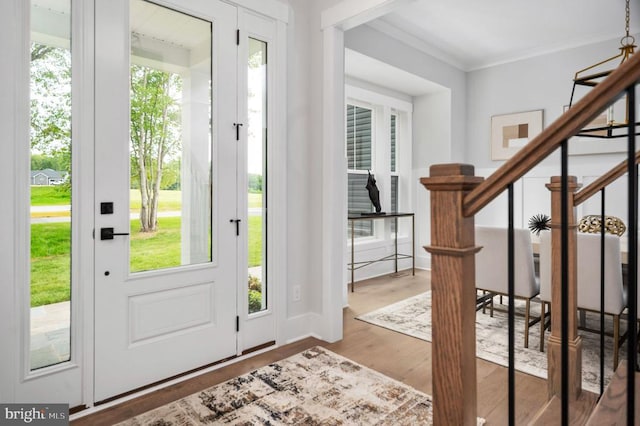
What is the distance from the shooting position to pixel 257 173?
2801 mm

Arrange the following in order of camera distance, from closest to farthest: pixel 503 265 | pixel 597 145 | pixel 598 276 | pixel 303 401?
pixel 303 401 < pixel 598 276 < pixel 503 265 < pixel 597 145

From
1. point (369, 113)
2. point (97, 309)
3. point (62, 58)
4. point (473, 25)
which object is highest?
point (473, 25)

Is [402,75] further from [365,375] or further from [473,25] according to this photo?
[365,375]

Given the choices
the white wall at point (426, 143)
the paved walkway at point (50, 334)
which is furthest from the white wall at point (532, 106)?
the paved walkway at point (50, 334)

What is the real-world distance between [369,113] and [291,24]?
7.84 ft

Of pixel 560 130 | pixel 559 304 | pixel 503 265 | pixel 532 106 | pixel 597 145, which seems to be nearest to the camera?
pixel 560 130

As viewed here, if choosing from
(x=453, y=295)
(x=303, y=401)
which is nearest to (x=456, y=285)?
(x=453, y=295)

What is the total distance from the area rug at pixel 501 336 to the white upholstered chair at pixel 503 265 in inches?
7.5

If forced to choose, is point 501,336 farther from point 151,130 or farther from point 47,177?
point 47,177

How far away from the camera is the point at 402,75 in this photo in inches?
182

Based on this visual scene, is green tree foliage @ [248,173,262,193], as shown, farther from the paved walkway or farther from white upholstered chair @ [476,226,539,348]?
white upholstered chair @ [476,226,539,348]

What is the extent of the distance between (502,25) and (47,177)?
4.43 metres

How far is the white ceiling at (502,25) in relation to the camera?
376cm

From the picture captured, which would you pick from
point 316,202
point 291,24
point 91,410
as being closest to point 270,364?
point 91,410
